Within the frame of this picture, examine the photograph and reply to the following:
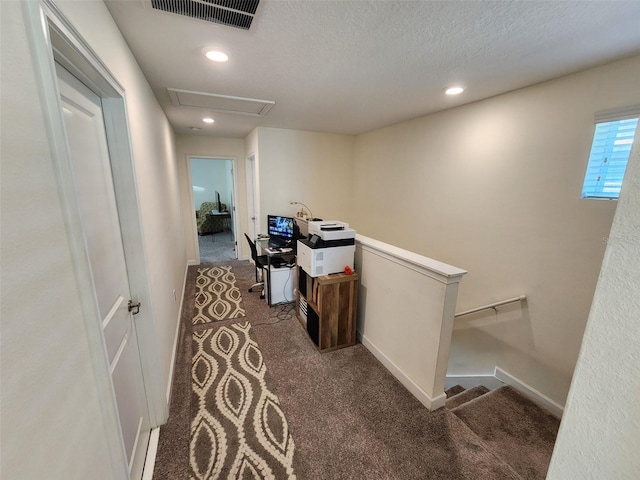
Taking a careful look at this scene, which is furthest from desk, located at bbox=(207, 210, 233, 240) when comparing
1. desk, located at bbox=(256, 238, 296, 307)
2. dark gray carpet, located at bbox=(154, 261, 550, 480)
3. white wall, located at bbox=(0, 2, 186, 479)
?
white wall, located at bbox=(0, 2, 186, 479)

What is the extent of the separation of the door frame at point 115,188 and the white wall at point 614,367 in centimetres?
127

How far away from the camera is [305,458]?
4.95ft

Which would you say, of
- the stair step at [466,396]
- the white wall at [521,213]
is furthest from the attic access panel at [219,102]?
the stair step at [466,396]

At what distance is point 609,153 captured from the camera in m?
1.78

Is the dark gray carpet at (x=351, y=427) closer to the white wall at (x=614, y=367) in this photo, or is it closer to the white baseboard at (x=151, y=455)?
the white baseboard at (x=151, y=455)

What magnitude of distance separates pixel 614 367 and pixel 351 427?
1.64 meters

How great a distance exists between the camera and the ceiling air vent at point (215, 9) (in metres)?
1.17

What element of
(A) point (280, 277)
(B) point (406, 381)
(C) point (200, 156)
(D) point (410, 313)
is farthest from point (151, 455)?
(C) point (200, 156)

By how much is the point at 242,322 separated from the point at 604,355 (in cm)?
293

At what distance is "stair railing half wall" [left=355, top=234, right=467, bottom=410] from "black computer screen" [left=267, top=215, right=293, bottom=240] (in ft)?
4.25

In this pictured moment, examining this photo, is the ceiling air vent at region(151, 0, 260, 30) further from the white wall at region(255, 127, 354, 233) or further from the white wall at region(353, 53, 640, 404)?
the white wall at region(255, 127, 354, 233)

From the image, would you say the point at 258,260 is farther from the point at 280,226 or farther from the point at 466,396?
the point at 466,396

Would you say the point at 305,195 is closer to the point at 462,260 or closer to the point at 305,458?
the point at 462,260

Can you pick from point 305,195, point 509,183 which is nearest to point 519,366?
point 509,183
